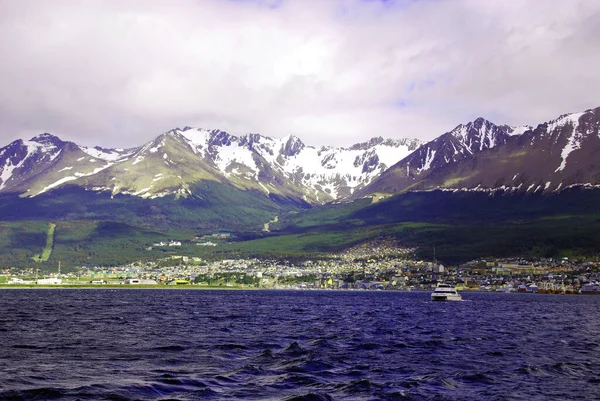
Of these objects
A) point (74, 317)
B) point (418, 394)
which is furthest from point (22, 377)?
point (74, 317)

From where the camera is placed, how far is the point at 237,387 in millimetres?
48344

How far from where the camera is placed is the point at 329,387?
49.3m

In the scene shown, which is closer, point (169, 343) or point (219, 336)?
point (169, 343)

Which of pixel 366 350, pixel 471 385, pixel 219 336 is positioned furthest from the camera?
pixel 219 336

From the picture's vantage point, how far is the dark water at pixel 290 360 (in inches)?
1865

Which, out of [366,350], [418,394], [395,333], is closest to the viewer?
[418,394]

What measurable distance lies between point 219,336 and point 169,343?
9926mm

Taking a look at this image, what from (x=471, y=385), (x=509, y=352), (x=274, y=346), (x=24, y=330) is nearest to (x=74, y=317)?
(x=24, y=330)

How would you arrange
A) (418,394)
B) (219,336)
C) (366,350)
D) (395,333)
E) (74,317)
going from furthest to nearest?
(74,317), (395,333), (219,336), (366,350), (418,394)

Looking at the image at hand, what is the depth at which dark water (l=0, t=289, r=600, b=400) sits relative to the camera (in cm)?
4738

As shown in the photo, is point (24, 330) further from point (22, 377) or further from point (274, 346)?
point (22, 377)

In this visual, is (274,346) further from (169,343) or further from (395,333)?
(395,333)

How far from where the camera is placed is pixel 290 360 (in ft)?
204

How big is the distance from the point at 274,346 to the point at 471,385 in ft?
85.2
